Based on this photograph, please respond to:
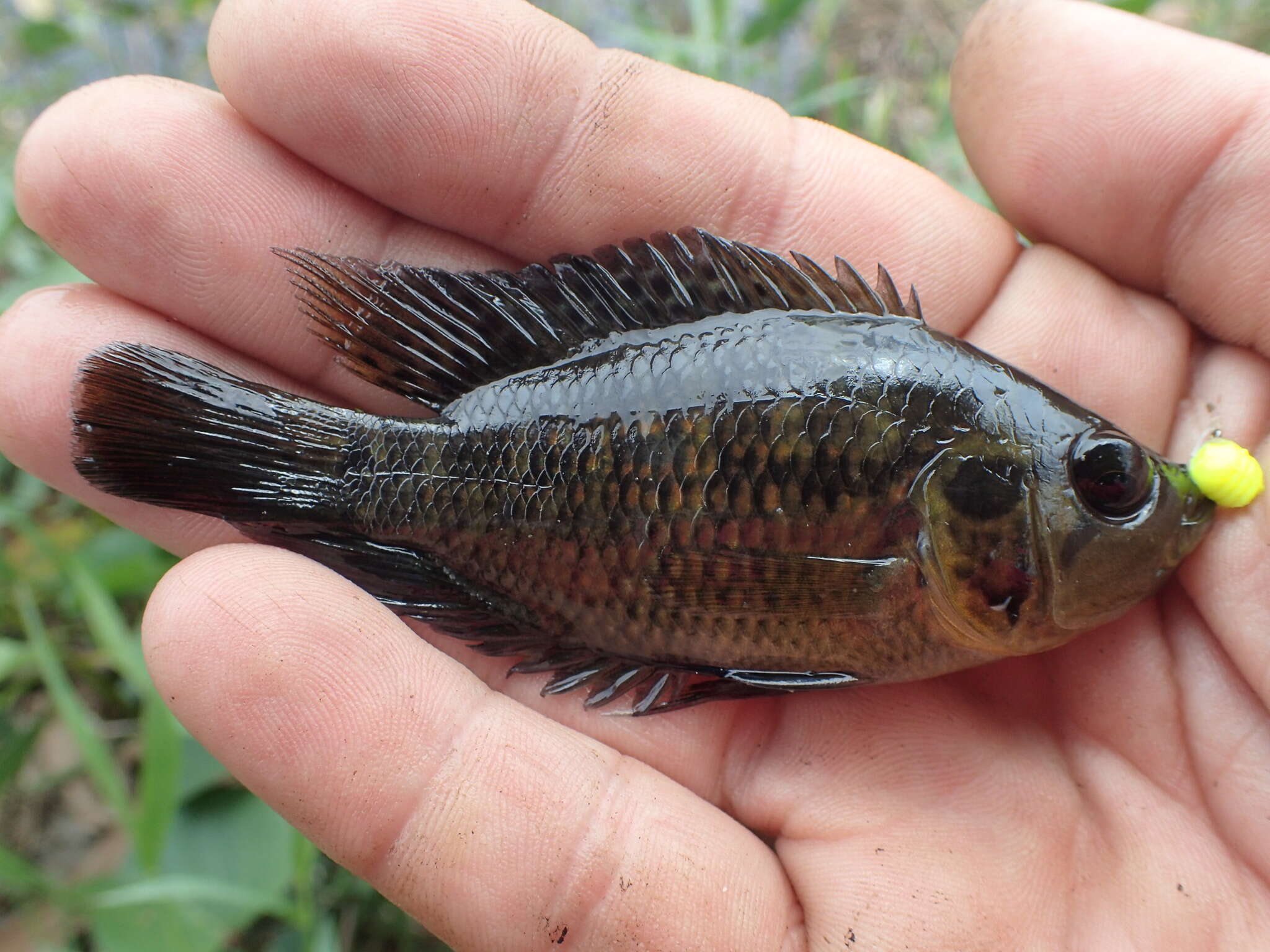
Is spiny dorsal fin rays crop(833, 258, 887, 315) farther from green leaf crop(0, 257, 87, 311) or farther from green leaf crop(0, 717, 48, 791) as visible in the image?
green leaf crop(0, 717, 48, 791)

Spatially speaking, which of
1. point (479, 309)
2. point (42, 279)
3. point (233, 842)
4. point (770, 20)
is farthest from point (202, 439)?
point (770, 20)

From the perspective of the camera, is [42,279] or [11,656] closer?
[11,656]

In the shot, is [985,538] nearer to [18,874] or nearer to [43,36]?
[18,874]

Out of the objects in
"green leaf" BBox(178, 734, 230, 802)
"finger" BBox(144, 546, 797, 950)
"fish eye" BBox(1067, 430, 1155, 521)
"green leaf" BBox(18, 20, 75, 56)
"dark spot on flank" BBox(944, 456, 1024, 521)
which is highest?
"fish eye" BBox(1067, 430, 1155, 521)

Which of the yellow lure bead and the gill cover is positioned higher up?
the yellow lure bead

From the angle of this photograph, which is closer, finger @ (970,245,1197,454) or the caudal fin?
the caudal fin

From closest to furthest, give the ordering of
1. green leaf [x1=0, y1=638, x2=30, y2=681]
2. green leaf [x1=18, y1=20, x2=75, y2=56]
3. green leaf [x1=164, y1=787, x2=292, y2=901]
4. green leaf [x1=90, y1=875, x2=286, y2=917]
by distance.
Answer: green leaf [x1=90, y1=875, x2=286, y2=917], green leaf [x1=164, y1=787, x2=292, y2=901], green leaf [x1=0, y1=638, x2=30, y2=681], green leaf [x1=18, y1=20, x2=75, y2=56]

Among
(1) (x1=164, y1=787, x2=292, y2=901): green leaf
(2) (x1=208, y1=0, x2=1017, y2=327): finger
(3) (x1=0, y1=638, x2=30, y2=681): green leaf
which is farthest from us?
(3) (x1=0, y1=638, x2=30, y2=681): green leaf

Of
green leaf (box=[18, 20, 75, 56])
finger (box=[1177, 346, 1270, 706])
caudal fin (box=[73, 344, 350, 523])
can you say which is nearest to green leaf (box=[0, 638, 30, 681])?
caudal fin (box=[73, 344, 350, 523])
